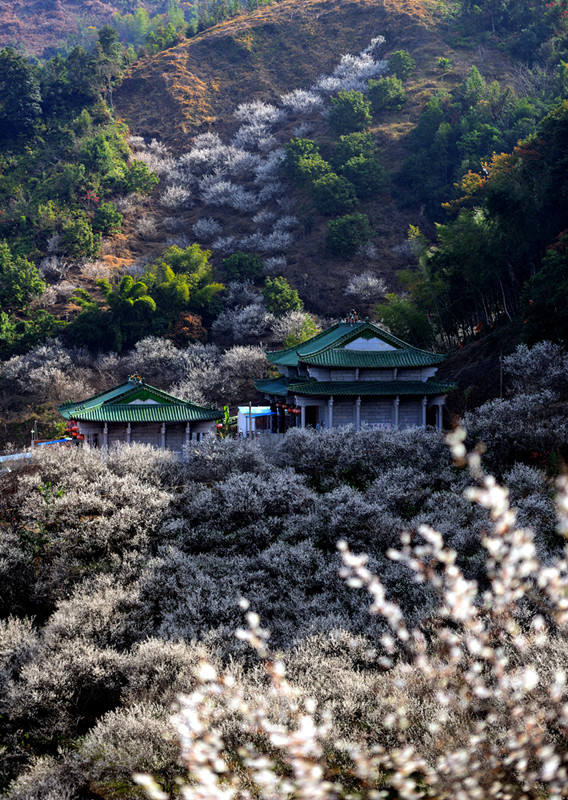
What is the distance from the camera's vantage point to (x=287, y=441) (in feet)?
78.3

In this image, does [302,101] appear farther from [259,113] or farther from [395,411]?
[395,411]

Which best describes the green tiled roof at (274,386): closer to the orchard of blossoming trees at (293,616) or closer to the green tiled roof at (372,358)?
the green tiled roof at (372,358)

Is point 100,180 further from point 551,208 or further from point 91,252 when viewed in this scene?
point 551,208

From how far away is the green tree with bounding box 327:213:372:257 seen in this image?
206 ft

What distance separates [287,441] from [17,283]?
39.9 metres

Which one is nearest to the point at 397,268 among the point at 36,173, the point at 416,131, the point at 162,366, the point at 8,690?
the point at 416,131

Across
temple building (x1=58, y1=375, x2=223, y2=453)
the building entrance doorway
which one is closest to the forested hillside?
the building entrance doorway

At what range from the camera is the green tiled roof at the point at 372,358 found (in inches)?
1117

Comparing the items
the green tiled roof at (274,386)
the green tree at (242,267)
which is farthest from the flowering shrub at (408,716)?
the green tree at (242,267)

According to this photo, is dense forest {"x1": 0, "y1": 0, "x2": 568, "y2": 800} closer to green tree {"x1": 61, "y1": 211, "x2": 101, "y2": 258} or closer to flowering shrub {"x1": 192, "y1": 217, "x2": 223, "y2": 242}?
green tree {"x1": 61, "y1": 211, "x2": 101, "y2": 258}

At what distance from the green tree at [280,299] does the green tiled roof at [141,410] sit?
28.7 meters

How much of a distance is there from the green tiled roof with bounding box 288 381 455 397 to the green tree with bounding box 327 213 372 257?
36.8m

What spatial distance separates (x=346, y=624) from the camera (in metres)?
14.3

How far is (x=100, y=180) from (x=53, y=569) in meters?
60.5
